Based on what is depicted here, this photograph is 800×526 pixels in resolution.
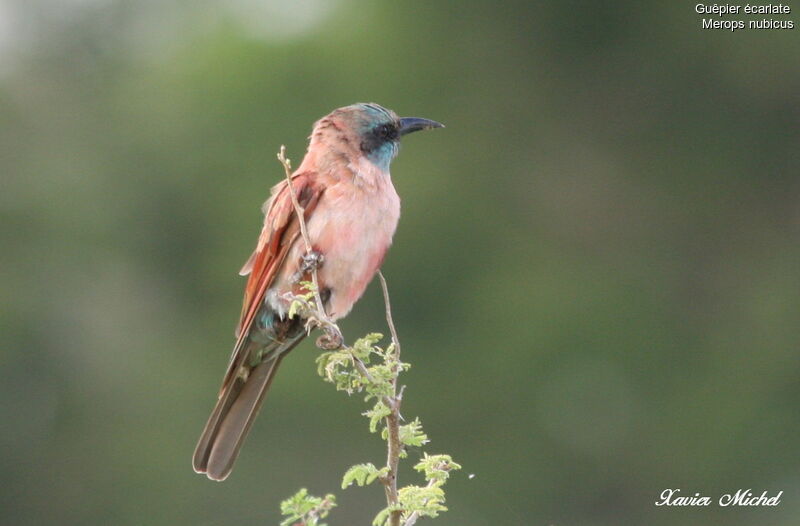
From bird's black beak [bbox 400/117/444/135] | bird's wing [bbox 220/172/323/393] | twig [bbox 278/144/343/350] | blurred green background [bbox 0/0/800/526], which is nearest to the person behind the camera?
twig [bbox 278/144/343/350]

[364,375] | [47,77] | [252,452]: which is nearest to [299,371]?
[252,452]

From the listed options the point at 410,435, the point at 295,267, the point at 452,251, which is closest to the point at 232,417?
the point at 295,267

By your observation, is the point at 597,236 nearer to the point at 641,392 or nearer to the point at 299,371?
the point at 641,392

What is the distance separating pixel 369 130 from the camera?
4562 millimetres

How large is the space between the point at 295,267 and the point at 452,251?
8.71 m

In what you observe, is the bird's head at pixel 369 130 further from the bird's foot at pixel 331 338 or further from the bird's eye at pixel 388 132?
the bird's foot at pixel 331 338

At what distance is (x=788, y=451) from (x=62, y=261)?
22.1ft

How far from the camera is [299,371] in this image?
39.0 feet

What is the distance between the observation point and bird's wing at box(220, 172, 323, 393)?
4.13m

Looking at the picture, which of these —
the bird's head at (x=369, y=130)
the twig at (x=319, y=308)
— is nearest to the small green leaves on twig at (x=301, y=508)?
the twig at (x=319, y=308)

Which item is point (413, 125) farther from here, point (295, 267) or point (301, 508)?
point (301, 508)

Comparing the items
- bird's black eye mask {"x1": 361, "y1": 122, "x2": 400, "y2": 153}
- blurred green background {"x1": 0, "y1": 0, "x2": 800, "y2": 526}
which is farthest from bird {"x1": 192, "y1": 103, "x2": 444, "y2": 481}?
blurred green background {"x1": 0, "y1": 0, "x2": 800, "y2": 526}

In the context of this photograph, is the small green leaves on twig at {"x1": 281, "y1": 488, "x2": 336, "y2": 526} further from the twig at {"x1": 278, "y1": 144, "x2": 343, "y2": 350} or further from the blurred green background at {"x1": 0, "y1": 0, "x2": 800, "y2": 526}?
the blurred green background at {"x1": 0, "y1": 0, "x2": 800, "y2": 526}

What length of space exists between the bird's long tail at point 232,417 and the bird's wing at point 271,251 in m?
0.06
